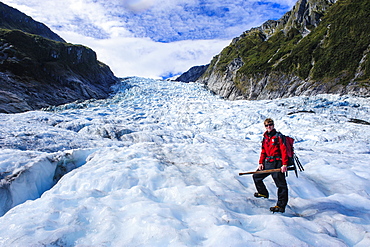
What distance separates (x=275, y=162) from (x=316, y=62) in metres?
33.8

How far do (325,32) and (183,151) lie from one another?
3756 cm

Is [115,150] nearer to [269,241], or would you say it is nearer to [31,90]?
[269,241]

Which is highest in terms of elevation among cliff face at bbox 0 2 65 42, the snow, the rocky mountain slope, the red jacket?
cliff face at bbox 0 2 65 42

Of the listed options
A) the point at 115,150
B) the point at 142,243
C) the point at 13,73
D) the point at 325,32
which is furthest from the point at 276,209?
the point at 325,32

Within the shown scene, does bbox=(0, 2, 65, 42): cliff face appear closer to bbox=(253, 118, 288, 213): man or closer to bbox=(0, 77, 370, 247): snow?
bbox=(0, 77, 370, 247): snow

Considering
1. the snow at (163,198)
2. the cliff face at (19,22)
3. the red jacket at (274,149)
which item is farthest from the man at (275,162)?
the cliff face at (19,22)

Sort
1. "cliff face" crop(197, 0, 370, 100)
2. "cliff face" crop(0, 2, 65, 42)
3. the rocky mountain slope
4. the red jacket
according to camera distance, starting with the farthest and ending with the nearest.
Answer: "cliff face" crop(0, 2, 65, 42), "cliff face" crop(197, 0, 370, 100), the rocky mountain slope, the red jacket

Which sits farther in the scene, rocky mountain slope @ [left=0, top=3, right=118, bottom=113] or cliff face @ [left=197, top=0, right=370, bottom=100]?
cliff face @ [left=197, top=0, right=370, bottom=100]

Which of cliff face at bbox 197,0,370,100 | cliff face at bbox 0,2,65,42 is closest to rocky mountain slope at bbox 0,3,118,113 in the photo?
cliff face at bbox 0,2,65,42

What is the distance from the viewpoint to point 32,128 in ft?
37.9

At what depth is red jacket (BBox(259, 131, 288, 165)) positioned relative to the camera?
167 inches

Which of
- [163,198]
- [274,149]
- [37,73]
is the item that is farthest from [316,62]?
[37,73]

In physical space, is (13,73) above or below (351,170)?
above

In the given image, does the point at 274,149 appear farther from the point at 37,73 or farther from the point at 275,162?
the point at 37,73
